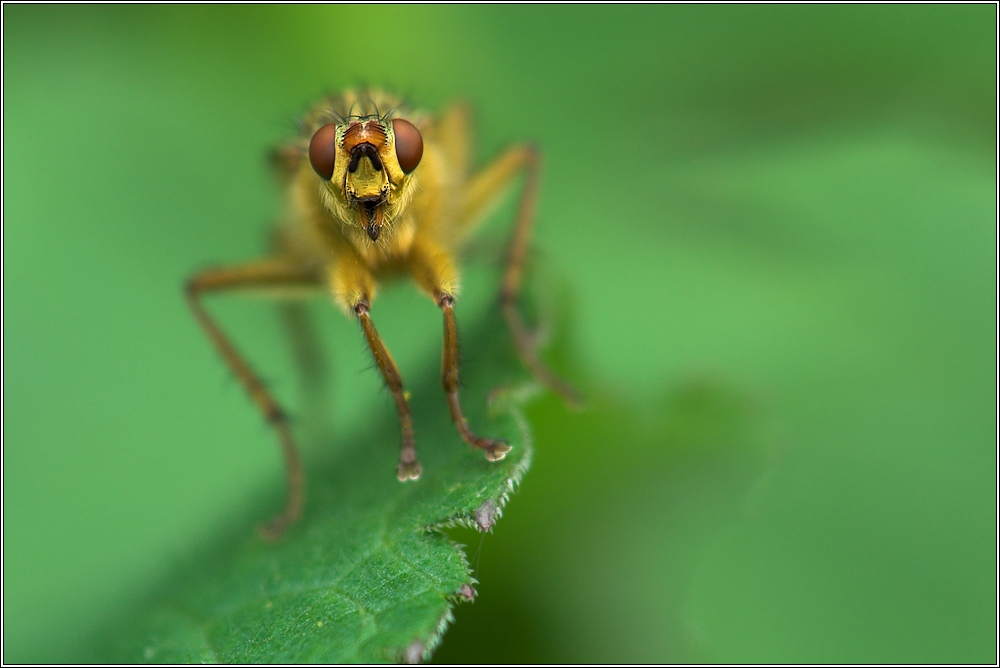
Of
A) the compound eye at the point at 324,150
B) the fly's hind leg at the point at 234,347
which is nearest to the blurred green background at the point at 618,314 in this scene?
the fly's hind leg at the point at 234,347

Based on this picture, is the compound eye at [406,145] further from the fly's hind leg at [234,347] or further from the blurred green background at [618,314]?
the fly's hind leg at [234,347]

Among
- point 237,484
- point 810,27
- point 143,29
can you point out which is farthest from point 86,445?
point 810,27

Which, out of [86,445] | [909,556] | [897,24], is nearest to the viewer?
[909,556]

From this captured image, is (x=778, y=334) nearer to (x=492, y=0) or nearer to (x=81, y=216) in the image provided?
(x=492, y=0)

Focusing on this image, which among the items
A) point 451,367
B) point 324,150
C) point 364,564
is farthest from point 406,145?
point 364,564

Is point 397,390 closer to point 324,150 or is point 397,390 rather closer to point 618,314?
point 324,150

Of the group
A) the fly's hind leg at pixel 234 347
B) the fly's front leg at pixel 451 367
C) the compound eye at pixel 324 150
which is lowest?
the fly's hind leg at pixel 234 347
